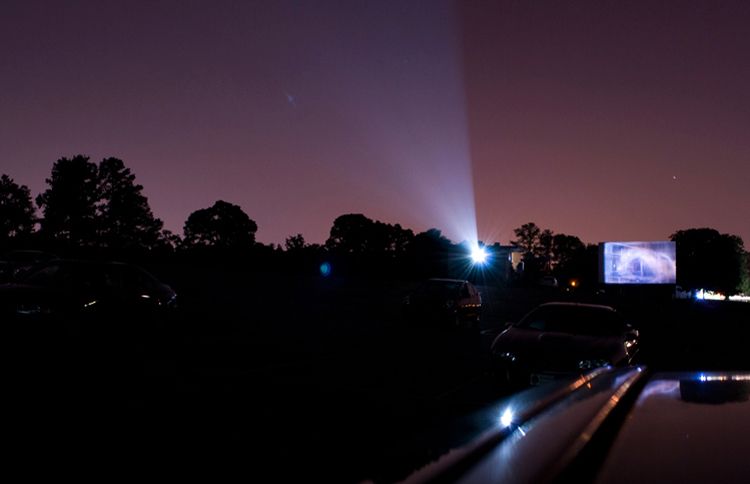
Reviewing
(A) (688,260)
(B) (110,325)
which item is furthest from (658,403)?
(A) (688,260)

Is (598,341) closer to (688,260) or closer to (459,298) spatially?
(459,298)

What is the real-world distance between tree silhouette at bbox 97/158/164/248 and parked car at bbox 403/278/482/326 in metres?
54.5

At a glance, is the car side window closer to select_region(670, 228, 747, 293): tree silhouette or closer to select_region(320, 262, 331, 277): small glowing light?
select_region(320, 262, 331, 277): small glowing light

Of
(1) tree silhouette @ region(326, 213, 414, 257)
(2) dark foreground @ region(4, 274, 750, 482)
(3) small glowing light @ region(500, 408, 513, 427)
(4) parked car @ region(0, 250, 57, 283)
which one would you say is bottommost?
(2) dark foreground @ region(4, 274, 750, 482)

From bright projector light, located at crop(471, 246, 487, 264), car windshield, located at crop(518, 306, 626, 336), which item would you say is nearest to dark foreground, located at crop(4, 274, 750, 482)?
car windshield, located at crop(518, 306, 626, 336)

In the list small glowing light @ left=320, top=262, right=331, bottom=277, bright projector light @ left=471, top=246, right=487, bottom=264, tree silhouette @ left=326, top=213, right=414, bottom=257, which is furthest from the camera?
tree silhouette @ left=326, top=213, right=414, bottom=257

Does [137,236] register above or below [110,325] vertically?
above

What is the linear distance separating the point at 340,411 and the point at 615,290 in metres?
72.9

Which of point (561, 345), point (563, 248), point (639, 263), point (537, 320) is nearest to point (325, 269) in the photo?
point (639, 263)

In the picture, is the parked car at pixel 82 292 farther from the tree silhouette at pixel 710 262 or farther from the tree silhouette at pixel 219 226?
the tree silhouette at pixel 710 262

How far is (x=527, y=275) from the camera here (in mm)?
99438

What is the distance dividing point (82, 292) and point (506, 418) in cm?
1240

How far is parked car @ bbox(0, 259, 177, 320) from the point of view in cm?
1277

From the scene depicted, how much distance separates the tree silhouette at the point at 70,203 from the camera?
233ft
